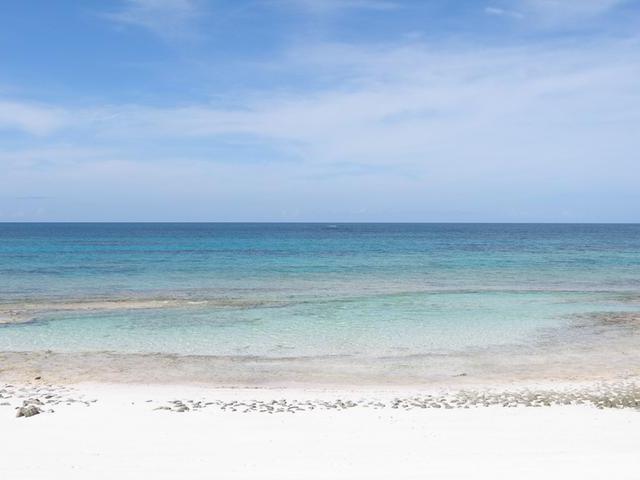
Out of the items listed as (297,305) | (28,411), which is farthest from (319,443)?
(297,305)

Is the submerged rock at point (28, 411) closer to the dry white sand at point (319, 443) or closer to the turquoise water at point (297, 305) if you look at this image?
the dry white sand at point (319, 443)

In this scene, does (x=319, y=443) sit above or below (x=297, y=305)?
below

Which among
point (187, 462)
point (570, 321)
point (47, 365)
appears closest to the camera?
point (187, 462)

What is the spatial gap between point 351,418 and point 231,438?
96.3 inches

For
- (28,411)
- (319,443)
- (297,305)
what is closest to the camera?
(319,443)

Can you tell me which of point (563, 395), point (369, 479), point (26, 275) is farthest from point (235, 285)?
point (369, 479)

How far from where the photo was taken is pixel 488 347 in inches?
738

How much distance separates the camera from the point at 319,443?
32.7 ft

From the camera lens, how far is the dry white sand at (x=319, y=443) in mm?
8602

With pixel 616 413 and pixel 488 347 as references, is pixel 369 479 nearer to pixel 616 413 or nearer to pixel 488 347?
pixel 616 413

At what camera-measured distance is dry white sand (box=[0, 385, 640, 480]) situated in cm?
860

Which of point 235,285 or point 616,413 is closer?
point 616,413

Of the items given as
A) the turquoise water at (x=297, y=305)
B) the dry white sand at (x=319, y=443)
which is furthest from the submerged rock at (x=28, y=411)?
the turquoise water at (x=297, y=305)

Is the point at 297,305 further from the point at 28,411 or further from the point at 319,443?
the point at 319,443
